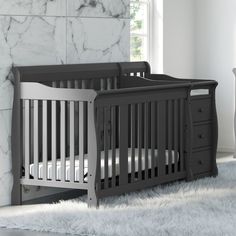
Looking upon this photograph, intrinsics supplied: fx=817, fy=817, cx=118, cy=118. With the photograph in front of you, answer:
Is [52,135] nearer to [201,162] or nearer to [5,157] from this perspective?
[5,157]

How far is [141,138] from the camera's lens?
5004 mm

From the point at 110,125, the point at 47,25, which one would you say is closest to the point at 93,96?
the point at 110,125

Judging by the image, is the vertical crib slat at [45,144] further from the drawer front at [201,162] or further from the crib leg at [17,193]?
the drawer front at [201,162]

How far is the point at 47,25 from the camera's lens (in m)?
5.10

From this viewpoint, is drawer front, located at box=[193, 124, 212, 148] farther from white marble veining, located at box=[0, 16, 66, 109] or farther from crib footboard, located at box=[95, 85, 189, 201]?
white marble veining, located at box=[0, 16, 66, 109]

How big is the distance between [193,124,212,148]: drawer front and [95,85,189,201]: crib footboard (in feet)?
0.49

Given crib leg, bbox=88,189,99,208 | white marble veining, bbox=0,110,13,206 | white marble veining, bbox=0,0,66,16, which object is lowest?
crib leg, bbox=88,189,99,208

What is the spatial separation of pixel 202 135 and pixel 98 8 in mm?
1120

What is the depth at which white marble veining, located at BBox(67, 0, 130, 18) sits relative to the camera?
5336 mm

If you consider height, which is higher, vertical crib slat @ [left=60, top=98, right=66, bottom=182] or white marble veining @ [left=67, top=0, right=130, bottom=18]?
white marble veining @ [left=67, top=0, right=130, bottom=18]

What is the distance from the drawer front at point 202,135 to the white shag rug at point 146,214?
379 millimetres

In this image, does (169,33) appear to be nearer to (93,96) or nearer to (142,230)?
(93,96)

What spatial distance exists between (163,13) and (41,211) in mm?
2782

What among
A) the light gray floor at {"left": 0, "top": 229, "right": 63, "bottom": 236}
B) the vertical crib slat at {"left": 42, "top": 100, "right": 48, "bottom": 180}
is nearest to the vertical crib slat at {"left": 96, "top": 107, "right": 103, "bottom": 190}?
the vertical crib slat at {"left": 42, "top": 100, "right": 48, "bottom": 180}
